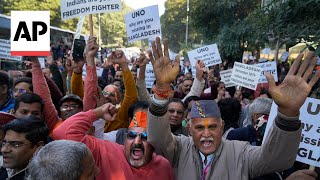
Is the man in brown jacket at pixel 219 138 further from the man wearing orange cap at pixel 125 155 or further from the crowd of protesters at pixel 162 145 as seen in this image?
the man wearing orange cap at pixel 125 155

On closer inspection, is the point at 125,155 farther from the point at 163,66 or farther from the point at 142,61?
the point at 142,61

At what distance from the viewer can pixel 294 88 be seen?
2.24 m

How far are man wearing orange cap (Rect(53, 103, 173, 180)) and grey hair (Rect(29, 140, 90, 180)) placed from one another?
2.16 ft

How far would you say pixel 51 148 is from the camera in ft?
6.59

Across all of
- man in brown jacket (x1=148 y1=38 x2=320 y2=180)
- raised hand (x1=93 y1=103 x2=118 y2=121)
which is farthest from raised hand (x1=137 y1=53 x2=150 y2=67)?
man in brown jacket (x1=148 y1=38 x2=320 y2=180)

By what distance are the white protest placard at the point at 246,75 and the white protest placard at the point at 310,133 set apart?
3881 mm

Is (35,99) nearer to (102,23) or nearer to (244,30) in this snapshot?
(244,30)

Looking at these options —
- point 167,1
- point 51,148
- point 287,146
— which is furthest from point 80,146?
point 167,1

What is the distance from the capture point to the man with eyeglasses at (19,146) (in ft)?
8.85

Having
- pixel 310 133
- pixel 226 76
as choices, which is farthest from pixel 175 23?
pixel 310 133

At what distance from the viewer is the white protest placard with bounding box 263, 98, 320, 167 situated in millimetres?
3064

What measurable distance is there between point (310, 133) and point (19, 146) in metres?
2.22

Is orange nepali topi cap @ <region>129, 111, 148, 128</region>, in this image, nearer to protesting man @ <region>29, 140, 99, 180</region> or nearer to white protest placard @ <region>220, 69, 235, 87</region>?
protesting man @ <region>29, 140, 99, 180</region>

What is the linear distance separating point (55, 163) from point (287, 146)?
128 centimetres
